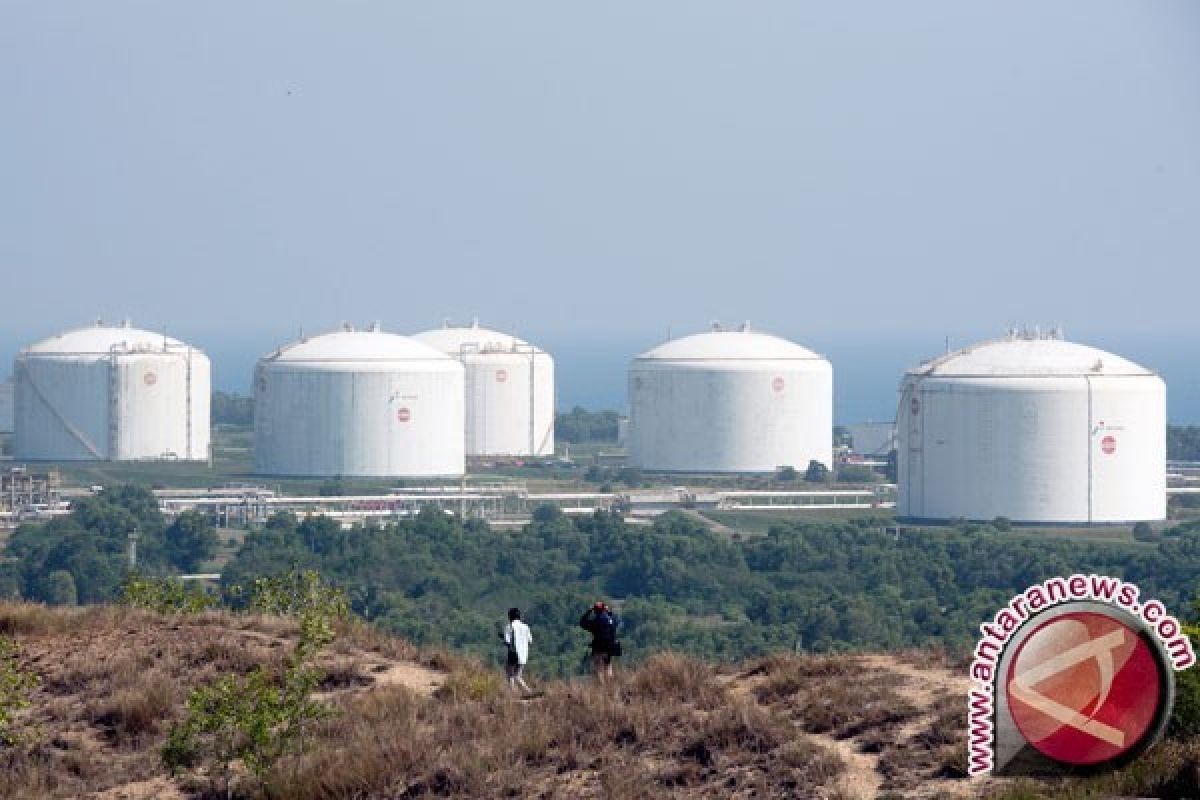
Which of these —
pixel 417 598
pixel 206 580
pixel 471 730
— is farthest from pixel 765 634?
pixel 471 730

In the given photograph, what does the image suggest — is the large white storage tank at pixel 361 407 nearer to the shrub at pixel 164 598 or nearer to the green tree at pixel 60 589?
the green tree at pixel 60 589

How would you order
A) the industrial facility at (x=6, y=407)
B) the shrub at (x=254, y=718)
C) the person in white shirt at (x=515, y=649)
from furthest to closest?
1. the industrial facility at (x=6, y=407)
2. the person in white shirt at (x=515, y=649)
3. the shrub at (x=254, y=718)

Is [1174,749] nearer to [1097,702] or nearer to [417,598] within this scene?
[1097,702]

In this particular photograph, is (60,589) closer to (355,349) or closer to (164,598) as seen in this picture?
(355,349)

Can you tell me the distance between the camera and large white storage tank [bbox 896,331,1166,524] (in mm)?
97250

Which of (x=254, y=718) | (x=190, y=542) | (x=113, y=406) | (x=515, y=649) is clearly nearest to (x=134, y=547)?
(x=190, y=542)

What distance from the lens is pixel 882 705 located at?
73.3ft

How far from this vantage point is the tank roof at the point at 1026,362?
321 feet

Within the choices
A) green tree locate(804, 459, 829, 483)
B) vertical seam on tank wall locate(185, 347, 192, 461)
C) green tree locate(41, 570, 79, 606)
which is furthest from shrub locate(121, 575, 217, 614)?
vertical seam on tank wall locate(185, 347, 192, 461)

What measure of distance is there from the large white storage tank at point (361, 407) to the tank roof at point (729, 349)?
37.5ft

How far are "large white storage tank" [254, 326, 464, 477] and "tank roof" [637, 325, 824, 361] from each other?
450 inches

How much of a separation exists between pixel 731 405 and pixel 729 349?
10.2 ft

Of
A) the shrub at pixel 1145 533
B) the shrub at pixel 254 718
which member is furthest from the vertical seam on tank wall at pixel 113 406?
the shrub at pixel 254 718

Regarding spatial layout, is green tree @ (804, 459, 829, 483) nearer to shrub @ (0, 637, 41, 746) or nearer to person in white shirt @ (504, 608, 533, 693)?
shrub @ (0, 637, 41, 746)
